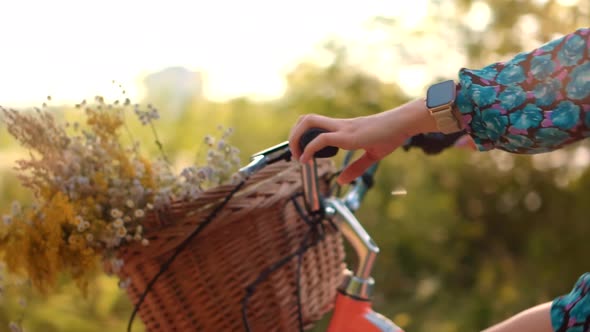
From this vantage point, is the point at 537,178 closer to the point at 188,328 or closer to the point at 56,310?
the point at 56,310

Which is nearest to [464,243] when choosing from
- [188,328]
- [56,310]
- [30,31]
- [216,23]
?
[216,23]

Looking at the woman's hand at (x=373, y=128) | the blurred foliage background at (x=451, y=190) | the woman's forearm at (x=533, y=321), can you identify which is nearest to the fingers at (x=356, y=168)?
the woman's hand at (x=373, y=128)

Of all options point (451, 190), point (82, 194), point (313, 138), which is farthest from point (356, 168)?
point (451, 190)

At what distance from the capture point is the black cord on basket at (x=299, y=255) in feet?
3.94

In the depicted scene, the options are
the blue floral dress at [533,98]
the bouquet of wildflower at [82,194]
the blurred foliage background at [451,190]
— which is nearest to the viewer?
the blue floral dress at [533,98]

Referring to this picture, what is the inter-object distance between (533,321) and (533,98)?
31 cm

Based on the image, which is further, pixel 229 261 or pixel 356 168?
pixel 229 261

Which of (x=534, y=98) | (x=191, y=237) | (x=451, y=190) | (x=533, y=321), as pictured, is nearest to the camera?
(x=534, y=98)

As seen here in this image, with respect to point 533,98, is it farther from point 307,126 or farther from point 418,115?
point 307,126

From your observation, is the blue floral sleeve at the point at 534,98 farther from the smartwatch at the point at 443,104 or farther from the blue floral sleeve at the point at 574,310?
the blue floral sleeve at the point at 574,310

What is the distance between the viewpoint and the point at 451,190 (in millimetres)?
3387

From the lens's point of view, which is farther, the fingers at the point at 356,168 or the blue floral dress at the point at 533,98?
the fingers at the point at 356,168

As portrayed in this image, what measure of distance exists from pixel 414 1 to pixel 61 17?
139cm

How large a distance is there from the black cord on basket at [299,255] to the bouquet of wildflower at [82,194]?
0.14m
